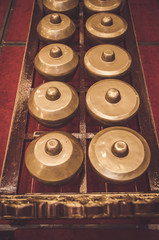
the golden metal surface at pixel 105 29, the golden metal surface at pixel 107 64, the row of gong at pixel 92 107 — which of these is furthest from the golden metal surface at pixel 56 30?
the golden metal surface at pixel 107 64

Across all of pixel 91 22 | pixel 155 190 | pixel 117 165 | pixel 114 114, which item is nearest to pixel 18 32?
pixel 91 22

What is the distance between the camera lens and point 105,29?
125 cm

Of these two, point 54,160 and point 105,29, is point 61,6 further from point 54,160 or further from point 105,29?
point 54,160

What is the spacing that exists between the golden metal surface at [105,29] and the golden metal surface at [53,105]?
1.63 ft

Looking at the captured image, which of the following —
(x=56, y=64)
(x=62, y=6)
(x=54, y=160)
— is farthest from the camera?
(x=62, y=6)

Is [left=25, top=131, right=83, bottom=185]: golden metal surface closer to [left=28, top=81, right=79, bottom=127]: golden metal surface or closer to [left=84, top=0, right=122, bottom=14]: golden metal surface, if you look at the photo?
[left=28, top=81, right=79, bottom=127]: golden metal surface

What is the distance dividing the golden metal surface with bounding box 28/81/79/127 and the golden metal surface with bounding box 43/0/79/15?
76 cm

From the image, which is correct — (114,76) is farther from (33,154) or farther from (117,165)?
(33,154)

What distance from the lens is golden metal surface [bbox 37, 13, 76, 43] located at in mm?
1237

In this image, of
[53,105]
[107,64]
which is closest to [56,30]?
[107,64]

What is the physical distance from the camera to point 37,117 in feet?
3.18

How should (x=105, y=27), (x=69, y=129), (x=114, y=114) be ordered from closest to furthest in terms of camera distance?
(x=114, y=114) < (x=105, y=27) < (x=69, y=129)

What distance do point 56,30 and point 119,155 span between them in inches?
36.5

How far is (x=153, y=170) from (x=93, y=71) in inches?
25.0
